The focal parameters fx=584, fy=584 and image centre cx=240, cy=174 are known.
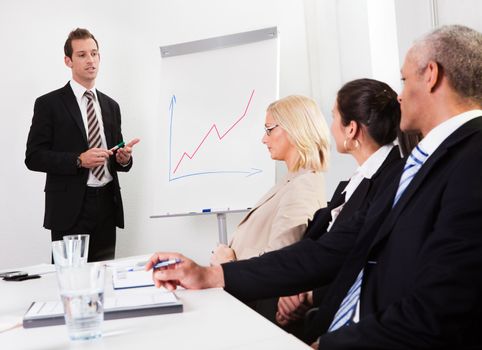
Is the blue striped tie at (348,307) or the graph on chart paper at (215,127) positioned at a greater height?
the graph on chart paper at (215,127)

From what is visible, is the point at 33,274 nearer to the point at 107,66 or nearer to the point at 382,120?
the point at 382,120

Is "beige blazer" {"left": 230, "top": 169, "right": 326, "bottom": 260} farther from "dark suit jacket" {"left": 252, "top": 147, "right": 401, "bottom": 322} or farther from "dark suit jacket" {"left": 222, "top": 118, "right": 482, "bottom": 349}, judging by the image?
"dark suit jacket" {"left": 222, "top": 118, "right": 482, "bottom": 349}

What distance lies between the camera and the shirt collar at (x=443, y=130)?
1.19 meters

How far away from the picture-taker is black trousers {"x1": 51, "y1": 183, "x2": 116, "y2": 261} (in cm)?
346

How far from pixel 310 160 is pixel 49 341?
1.52 m

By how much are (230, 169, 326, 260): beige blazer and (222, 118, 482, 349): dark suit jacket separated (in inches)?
24.8

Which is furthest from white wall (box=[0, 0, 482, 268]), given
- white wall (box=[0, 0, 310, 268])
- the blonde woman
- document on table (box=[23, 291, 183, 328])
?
document on table (box=[23, 291, 183, 328])

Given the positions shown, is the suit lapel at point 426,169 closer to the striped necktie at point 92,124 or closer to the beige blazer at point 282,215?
the beige blazer at point 282,215

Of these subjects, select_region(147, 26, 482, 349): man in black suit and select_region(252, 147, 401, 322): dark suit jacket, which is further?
select_region(252, 147, 401, 322): dark suit jacket

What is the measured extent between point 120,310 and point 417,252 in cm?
57

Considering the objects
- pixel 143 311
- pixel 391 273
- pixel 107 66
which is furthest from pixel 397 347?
pixel 107 66

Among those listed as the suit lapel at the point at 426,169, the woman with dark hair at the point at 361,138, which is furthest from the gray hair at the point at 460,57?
the woman with dark hair at the point at 361,138

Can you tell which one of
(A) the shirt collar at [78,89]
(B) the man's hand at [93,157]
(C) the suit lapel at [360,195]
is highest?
(A) the shirt collar at [78,89]

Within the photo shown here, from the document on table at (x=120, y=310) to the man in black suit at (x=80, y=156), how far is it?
2233 mm
